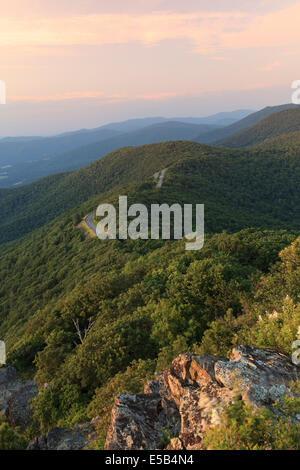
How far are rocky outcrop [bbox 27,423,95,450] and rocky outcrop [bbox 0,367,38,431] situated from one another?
253 inches

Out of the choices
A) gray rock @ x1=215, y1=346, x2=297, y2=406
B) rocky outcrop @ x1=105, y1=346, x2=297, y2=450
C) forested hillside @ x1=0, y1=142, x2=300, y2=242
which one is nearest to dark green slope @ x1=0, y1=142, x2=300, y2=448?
rocky outcrop @ x1=105, y1=346, x2=297, y2=450

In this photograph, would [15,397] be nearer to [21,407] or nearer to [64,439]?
[21,407]

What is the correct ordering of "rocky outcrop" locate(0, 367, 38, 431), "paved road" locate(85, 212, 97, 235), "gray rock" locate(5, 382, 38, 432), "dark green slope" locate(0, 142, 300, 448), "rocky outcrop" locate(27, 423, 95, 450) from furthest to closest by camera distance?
"paved road" locate(85, 212, 97, 235) < "rocky outcrop" locate(0, 367, 38, 431) < "gray rock" locate(5, 382, 38, 432) < "dark green slope" locate(0, 142, 300, 448) < "rocky outcrop" locate(27, 423, 95, 450)

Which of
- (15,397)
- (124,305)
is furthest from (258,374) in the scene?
(124,305)

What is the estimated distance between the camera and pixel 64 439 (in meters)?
12.0

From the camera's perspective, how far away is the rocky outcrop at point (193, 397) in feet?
28.9

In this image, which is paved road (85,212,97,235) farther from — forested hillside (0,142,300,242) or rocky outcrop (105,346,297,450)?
rocky outcrop (105,346,297,450)

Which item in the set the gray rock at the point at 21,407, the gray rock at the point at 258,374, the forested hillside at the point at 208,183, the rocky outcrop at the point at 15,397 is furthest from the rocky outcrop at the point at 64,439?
the forested hillside at the point at 208,183

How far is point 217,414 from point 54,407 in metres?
13.5

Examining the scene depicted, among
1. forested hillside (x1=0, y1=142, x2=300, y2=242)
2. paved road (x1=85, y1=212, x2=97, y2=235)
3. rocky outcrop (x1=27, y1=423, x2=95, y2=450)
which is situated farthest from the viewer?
forested hillside (x1=0, y1=142, x2=300, y2=242)

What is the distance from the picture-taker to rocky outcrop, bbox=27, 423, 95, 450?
11344mm

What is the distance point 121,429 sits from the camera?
9.60 m

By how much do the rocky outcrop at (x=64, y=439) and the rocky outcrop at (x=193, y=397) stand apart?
10.4ft
